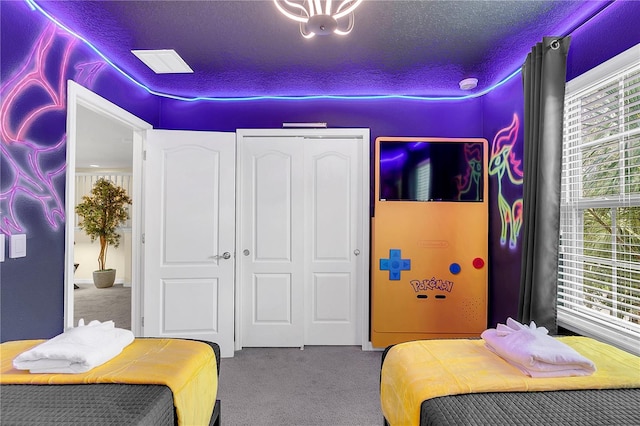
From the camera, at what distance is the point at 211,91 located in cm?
330

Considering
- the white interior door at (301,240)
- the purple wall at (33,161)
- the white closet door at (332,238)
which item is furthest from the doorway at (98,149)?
the white closet door at (332,238)

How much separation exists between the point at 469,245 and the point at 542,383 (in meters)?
2.05

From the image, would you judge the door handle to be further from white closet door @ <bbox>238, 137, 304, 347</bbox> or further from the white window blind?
the white window blind

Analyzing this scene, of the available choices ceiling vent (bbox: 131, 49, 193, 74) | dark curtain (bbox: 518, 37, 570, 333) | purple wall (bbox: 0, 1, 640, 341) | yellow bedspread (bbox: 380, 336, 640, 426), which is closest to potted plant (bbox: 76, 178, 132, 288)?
purple wall (bbox: 0, 1, 640, 341)

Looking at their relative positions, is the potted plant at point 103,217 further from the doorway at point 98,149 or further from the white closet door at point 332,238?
the white closet door at point 332,238

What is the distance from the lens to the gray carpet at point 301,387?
2.19m

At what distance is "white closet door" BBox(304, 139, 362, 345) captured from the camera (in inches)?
134

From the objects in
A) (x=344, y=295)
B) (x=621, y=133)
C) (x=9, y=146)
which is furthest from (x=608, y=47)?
(x=9, y=146)

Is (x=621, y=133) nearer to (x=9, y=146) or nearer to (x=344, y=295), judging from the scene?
(x=344, y=295)

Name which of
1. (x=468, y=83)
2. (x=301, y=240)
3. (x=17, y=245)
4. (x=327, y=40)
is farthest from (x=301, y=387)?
(x=468, y=83)

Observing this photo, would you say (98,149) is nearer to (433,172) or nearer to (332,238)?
(332,238)

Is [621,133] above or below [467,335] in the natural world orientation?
above

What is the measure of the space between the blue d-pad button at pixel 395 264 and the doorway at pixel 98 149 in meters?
2.28

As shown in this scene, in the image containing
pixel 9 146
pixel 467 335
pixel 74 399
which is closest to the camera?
pixel 74 399
